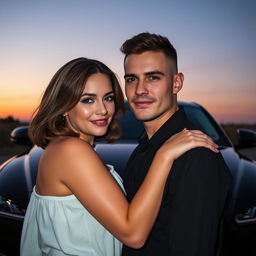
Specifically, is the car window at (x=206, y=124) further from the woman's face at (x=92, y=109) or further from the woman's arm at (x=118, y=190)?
the woman's arm at (x=118, y=190)

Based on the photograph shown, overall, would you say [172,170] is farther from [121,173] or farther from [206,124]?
[206,124]

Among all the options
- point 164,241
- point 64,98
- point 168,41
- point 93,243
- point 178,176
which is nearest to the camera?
point 178,176

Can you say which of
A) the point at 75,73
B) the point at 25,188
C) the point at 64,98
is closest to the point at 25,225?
the point at 25,188

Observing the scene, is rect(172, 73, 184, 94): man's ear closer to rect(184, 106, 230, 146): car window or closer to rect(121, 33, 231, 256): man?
rect(121, 33, 231, 256): man

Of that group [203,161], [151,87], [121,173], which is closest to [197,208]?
[203,161]

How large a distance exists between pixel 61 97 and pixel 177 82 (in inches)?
29.6

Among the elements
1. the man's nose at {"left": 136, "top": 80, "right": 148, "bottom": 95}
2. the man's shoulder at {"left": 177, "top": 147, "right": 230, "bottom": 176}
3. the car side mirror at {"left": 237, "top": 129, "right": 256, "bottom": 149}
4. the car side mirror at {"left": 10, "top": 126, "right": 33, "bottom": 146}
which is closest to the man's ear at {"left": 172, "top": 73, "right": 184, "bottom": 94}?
the man's nose at {"left": 136, "top": 80, "right": 148, "bottom": 95}

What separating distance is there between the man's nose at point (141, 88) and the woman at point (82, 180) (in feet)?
0.68

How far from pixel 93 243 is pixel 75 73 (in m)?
0.98

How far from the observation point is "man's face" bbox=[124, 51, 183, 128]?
181 cm

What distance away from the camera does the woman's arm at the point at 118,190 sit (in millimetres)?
1375

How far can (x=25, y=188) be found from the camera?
2420 mm

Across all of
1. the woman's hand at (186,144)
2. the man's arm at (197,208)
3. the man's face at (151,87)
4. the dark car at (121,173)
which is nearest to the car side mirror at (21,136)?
the dark car at (121,173)

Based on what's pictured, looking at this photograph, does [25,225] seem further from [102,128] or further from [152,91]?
[152,91]
